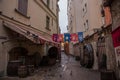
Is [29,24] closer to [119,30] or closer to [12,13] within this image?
[12,13]

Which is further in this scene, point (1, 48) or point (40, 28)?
point (40, 28)

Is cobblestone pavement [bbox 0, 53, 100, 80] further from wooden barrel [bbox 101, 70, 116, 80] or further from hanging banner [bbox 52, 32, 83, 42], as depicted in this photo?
hanging banner [bbox 52, 32, 83, 42]

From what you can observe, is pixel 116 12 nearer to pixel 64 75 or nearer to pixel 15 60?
pixel 64 75

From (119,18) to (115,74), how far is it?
304 cm

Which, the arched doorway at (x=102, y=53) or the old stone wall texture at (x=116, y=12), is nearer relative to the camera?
the old stone wall texture at (x=116, y=12)

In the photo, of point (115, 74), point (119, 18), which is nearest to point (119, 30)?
point (119, 18)

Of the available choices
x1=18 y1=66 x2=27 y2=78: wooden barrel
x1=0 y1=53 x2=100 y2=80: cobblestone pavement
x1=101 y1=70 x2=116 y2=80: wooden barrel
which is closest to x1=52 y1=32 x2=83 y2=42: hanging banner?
x1=0 y1=53 x2=100 y2=80: cobblestone pavement

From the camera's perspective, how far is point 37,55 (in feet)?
47.5

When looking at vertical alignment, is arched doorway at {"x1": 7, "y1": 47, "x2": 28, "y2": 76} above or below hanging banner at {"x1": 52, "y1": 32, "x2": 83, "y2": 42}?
below

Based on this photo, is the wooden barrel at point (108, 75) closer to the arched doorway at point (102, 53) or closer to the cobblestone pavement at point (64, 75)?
the cobblestone pavement at point (64, 75)

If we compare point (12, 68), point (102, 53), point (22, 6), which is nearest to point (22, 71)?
point (12, 68)

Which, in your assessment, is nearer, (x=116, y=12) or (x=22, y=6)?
(x=116, y=12)

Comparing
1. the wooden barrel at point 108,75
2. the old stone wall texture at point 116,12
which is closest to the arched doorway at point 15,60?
the wooden barrel at point 108,75

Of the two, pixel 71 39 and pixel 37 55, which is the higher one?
pixel 71 39
